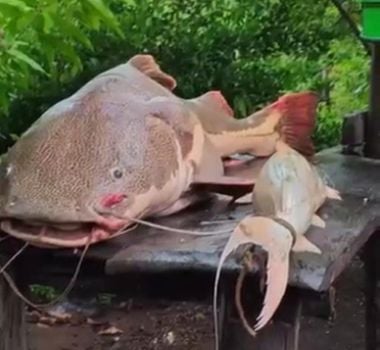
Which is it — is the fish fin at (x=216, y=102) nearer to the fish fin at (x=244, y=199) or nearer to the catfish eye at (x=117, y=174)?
the fish fin at (x=244, y=199)

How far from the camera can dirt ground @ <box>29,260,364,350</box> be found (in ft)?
11.5

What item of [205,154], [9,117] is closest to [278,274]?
[205,154]

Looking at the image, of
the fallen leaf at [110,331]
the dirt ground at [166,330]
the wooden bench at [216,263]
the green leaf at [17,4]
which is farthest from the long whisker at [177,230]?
the fallen leaf at [110,331]

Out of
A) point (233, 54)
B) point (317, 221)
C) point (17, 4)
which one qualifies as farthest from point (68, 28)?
point (233, 54)

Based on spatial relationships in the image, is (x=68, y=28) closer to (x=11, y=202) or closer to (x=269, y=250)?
(x=11, y=202)

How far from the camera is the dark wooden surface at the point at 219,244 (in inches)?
64.0

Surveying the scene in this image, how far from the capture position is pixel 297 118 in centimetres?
228

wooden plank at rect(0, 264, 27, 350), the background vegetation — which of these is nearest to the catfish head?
wooden plank at rect(0, 264, 27, 350)

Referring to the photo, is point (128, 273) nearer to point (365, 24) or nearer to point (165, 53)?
point (365, 24)

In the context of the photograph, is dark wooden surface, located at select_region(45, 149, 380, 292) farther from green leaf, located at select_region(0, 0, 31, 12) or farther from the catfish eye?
green leaf, located at select_region(0, 0, 31, 12)

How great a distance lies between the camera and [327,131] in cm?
389

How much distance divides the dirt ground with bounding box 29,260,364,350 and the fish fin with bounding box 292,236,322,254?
5.78 ft

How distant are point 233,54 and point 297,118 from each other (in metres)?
1.50

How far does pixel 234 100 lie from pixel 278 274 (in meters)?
2.12
